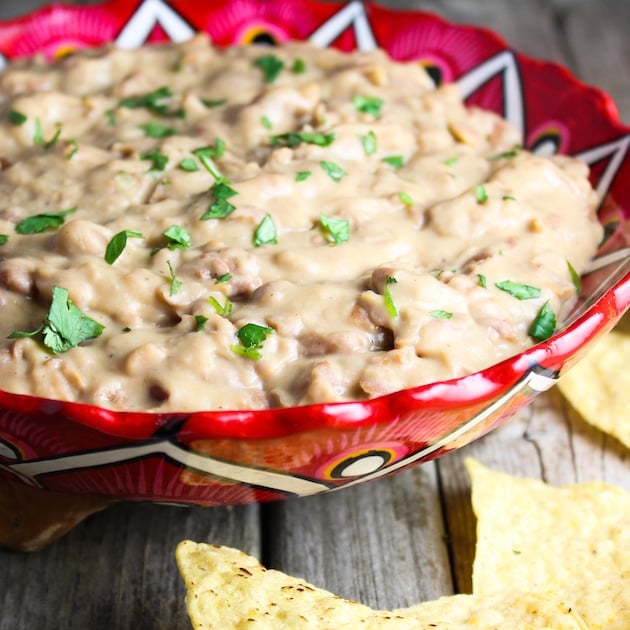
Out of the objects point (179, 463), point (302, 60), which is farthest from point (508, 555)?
point (302, 60)

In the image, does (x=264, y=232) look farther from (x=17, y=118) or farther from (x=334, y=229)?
(x=17, y=118)

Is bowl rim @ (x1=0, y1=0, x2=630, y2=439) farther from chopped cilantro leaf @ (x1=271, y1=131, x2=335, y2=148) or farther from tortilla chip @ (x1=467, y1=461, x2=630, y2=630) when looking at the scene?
chopped cilantro leaf @ (x1=271, y1=131, x2=335, y2=148)

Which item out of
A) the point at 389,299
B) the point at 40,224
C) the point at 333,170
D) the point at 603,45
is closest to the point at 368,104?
the point at 333,170

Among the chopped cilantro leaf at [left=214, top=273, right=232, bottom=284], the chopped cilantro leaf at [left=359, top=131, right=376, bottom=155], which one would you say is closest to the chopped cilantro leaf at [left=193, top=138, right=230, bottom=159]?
the chopped cilantro leaf at [left=359, top=131, right=376, bottom=155]

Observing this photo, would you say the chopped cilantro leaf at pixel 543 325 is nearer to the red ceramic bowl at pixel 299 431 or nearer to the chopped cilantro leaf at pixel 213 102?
the red ceramic bowl at pixel 299 431

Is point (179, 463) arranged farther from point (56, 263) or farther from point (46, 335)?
point (56, 263)

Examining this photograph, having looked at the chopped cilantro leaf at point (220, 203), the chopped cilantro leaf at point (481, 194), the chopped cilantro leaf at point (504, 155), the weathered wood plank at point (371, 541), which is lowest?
the weathered wood plank at point (371, 541)

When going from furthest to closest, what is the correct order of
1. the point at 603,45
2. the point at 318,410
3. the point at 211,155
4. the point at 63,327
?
the point at 603,45 < the point at 211,155 < the point at 63,327 < the point at 318,410

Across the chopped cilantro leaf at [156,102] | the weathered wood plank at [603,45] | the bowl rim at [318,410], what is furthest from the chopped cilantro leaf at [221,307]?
the weathered wood plank at [603,45]
